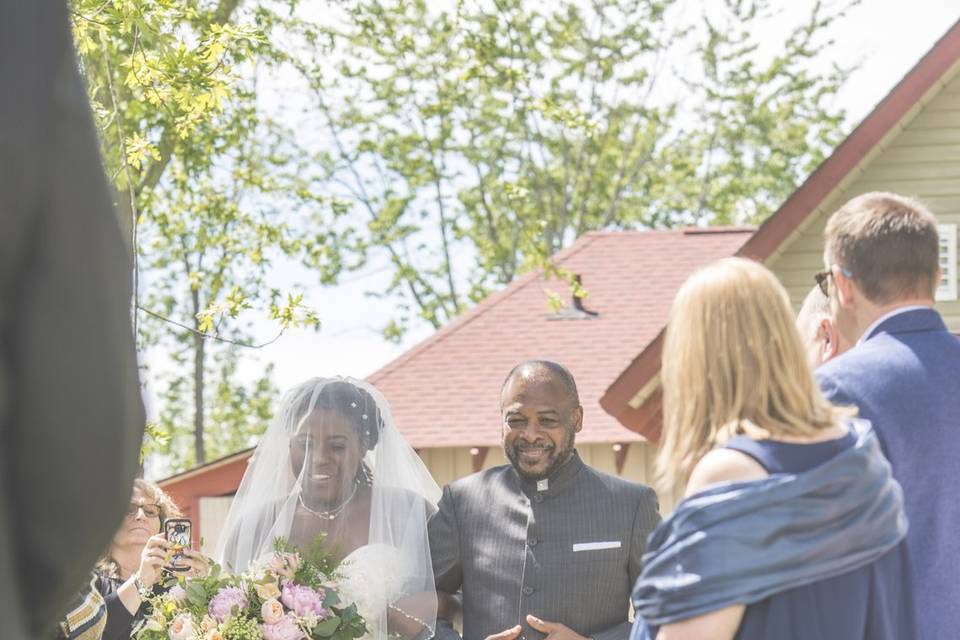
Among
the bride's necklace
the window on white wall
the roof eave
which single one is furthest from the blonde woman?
the window on white wall

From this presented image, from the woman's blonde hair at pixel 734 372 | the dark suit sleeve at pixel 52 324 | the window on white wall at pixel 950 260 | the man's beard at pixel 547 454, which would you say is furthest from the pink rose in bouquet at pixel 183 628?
the window on white wall at pixel 950 260

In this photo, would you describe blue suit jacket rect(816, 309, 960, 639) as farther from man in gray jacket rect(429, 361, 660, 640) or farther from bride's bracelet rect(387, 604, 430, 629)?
bride's bracelet rect(387, 604, 430, 629)

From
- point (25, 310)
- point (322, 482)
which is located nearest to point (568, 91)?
point (322, 482)

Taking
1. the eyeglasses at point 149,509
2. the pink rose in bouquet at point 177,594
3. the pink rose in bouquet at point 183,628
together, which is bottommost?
the pink rose in bouquet at point 183,628

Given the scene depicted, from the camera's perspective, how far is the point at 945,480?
335cm

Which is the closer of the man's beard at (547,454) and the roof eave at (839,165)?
the man's beard at (547,454)

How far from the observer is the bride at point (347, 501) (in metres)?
5.38

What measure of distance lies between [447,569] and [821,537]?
290cm

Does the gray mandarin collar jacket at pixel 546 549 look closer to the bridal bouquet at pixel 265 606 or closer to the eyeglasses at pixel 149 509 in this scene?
the bridal bouquet at pixel 265 606

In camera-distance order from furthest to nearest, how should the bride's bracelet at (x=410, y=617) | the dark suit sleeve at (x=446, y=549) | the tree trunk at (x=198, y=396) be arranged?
the tree trunk at (x=198, y=396), the dark suit sleeve at (x=446, y=549), the bride's bracelet at (x=410, y=617)

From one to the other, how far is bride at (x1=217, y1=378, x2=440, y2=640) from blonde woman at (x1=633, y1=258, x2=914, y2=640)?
238 cm

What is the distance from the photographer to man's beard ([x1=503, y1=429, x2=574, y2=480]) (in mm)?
5590

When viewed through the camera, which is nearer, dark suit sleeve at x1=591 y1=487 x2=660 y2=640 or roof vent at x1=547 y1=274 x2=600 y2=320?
dark suit sleeve at x1=591 y1=487 x2=660 y2=640

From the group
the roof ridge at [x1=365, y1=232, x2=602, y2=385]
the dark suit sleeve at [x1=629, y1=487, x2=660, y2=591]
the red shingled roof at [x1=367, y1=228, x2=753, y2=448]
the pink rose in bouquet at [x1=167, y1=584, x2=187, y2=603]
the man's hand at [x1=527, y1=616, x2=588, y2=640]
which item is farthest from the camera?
the roof ridge at [x1=365, y1=232, x2=602, y2=385]
